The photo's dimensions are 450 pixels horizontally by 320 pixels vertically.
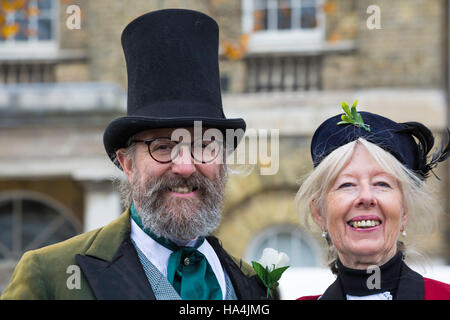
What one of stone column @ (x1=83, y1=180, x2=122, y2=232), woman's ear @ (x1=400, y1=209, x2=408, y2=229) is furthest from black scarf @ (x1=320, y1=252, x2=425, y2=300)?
stone column @ (x1=83, y1=180, x2=122, y2=232)

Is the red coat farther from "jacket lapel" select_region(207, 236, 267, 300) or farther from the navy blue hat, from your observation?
"jacket lapel" select_region(207, 236, 267, 300)

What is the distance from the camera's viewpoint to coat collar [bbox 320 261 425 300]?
2.89 meters

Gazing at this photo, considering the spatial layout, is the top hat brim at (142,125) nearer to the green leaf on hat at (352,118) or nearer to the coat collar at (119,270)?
the coat collar at (119,270)

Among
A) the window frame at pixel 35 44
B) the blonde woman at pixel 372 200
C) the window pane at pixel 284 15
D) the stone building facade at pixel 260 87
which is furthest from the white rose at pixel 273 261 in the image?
the window frame at pixel 35 44

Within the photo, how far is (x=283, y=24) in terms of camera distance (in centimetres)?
1001

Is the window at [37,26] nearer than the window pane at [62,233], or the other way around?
the window at [37,26]

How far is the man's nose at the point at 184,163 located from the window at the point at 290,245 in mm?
6870

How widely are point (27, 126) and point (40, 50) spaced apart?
118cm

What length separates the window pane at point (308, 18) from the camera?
9.91m

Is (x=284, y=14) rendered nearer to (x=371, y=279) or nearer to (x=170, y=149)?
(x=170, y=149)

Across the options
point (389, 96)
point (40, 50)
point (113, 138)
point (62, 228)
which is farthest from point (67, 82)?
point (113, 138)

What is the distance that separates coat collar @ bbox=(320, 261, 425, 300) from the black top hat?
29.3 inches

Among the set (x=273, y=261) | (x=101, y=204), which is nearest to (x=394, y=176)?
(x=273, y=261)

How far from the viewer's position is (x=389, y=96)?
30.6ft
